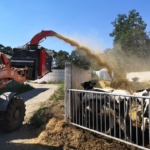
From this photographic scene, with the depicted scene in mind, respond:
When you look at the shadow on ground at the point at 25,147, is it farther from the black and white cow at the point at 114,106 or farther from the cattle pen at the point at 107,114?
the black and white cow at the point at 114,106

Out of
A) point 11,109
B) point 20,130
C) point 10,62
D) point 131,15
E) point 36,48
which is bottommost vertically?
point 20,130

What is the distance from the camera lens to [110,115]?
514 cm

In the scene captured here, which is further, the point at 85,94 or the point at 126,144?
the point at 85,94

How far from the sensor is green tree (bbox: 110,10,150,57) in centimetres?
3005

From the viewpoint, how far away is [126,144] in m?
4.82

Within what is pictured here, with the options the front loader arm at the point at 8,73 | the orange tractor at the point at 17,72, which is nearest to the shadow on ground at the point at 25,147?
the orange tractor at the point at 17,72

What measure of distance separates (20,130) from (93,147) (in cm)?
272

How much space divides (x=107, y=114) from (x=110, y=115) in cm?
21

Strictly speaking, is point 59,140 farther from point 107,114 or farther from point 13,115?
point 13,115

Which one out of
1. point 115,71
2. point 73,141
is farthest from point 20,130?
point 115,71

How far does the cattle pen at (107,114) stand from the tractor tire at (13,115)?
1.64 metres

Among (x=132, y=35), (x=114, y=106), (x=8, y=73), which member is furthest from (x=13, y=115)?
(x=132, y=35)

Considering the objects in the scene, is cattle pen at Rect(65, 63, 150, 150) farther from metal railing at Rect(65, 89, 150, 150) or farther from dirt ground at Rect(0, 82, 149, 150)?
dirt ground at Rect(0, 82, 149, 150)

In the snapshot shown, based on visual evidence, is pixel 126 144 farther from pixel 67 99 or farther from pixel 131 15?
pixel 131 15
